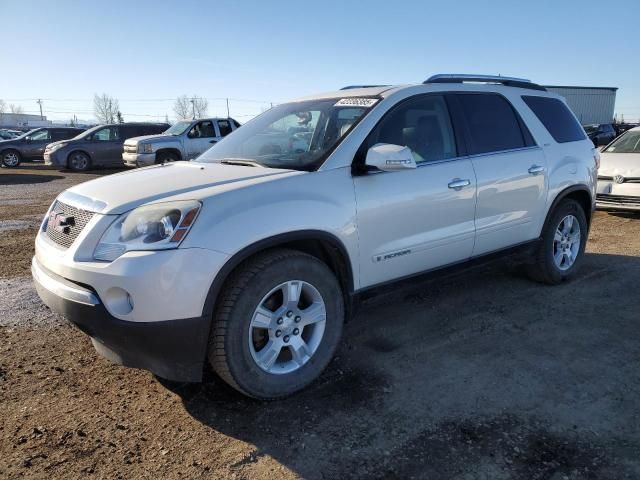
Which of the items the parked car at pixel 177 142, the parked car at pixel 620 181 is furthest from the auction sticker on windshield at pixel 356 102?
the parked car at pixel 177 142

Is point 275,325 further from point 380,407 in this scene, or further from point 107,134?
point 107,134

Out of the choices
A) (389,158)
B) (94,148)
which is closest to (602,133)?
(94,148)

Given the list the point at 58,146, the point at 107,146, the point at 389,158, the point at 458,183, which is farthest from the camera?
the point at 107,146

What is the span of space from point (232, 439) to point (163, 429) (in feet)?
1.30

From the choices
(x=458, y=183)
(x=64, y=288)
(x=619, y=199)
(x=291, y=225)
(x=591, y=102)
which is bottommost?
(x=619, y=199)

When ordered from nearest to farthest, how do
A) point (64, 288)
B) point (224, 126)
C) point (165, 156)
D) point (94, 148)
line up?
point (64, 288)
point (165, 156)
point (224, 126)
point (94, 148)

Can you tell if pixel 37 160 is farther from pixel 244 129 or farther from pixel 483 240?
pixel 483 240

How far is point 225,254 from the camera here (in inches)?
106

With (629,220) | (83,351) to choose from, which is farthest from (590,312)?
(629,220)

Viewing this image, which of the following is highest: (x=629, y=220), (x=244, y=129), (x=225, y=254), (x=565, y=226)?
(x=244, y=129)

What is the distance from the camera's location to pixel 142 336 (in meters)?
2.62

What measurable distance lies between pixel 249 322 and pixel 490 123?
8.98 feet

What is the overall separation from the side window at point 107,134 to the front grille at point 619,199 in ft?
56.2

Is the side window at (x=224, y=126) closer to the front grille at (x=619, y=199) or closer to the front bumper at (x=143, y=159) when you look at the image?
the front bumper at (x=143, y=159)
